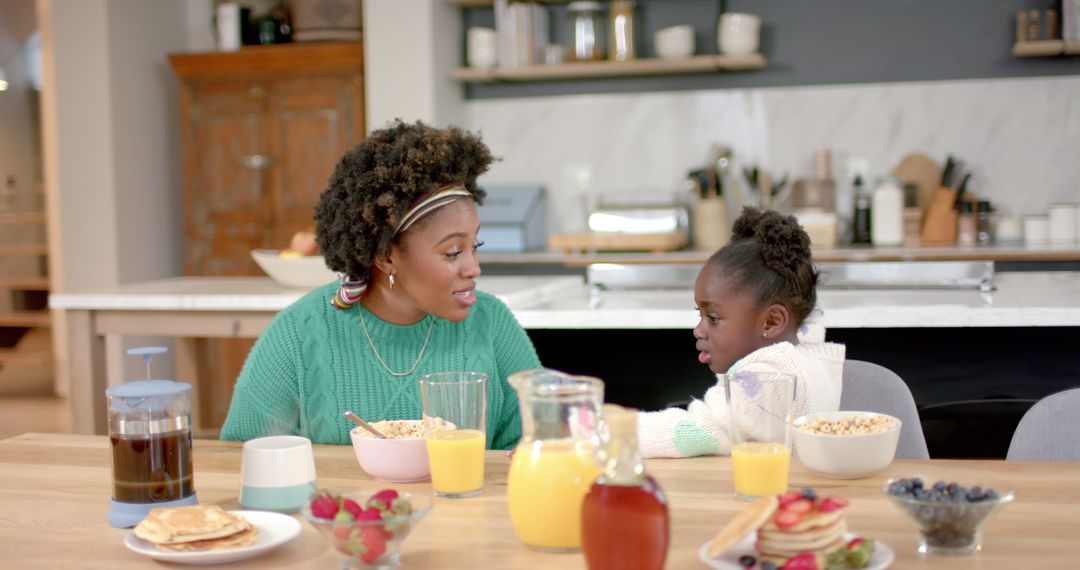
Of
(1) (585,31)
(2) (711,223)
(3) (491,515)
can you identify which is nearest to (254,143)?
(1) (585,31)

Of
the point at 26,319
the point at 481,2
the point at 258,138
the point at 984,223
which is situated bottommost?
the point at 26,319

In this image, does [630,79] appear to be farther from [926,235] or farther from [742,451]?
[742,451]

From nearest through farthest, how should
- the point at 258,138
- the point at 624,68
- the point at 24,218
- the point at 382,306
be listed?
the point at 382,306, the point at 624,68, the point at 258,138, the point at 24,218

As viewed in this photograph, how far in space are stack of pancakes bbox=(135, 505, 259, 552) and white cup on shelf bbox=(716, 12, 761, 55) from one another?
4169 millimetres

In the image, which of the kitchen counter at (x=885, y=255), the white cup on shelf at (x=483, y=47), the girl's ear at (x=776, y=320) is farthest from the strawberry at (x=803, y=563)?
the white cup on shelf at (x=483, y=47)

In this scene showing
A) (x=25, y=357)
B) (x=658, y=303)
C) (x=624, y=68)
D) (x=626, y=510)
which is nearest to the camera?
(x=626, y=510)

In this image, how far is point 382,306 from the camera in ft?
7.06

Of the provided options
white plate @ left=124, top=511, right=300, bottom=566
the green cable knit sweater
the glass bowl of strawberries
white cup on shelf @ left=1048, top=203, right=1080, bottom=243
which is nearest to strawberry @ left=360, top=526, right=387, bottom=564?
the glass bowl of strawberries

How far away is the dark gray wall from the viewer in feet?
16.6

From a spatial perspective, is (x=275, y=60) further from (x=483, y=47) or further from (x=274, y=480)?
(x=274, y=480)

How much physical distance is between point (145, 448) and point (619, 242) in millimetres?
3622

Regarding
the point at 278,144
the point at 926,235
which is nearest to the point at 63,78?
the point at 278,144

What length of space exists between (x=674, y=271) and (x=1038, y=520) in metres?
2.27

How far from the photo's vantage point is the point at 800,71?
17.3 feet
